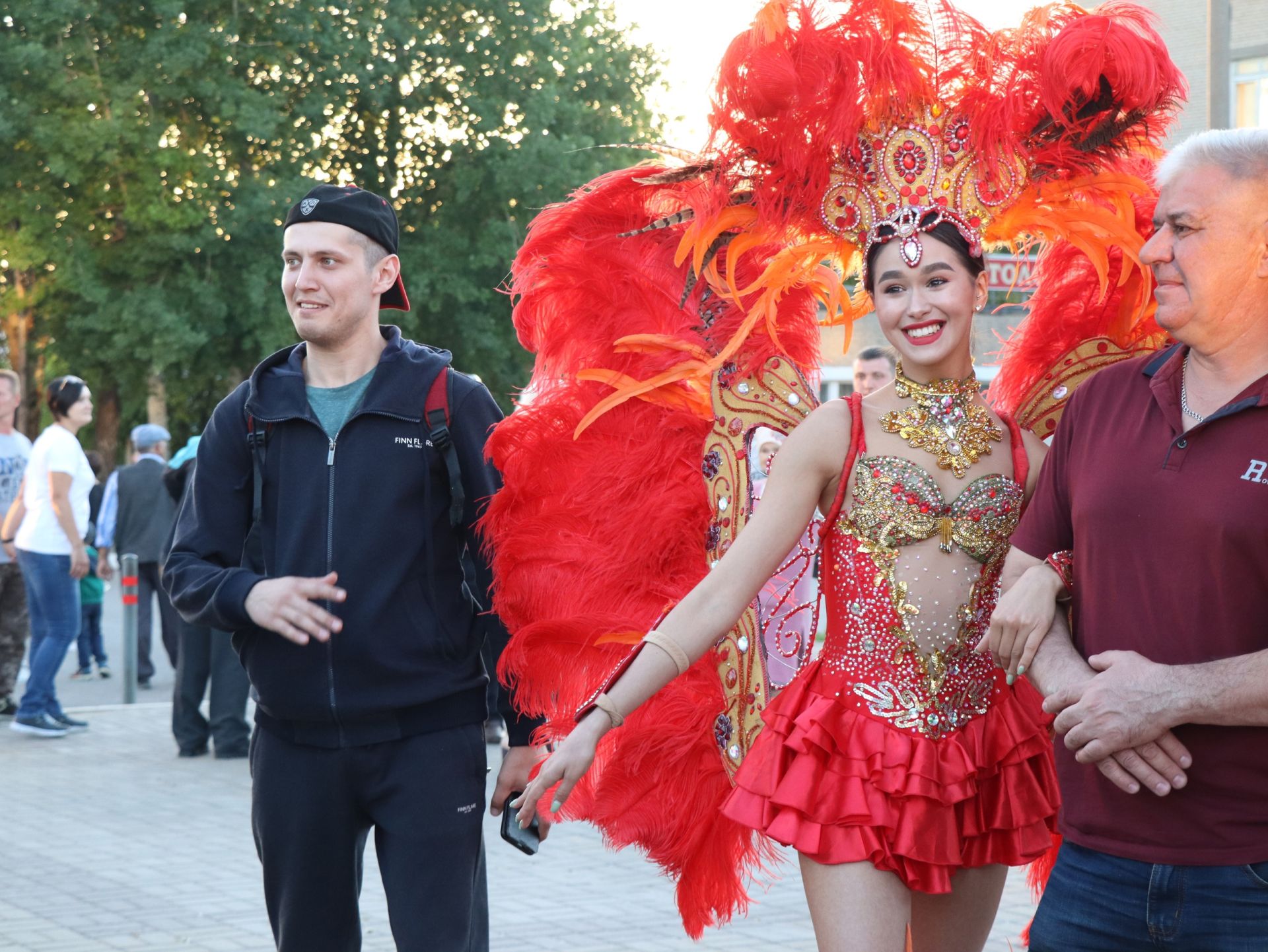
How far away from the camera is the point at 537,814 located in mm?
3141

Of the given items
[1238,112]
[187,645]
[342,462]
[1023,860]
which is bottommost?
[187,645]

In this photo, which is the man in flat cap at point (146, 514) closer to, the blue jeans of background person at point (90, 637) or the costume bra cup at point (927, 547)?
the blue jeans of background person at point (90, 637)

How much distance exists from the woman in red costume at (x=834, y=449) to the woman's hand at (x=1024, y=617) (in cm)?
10

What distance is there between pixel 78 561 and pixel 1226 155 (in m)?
8.25

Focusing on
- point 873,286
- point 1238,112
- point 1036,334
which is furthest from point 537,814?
point 1238,112

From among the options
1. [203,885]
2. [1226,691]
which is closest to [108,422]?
[203,885]

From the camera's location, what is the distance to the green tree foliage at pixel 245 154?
87.8ft

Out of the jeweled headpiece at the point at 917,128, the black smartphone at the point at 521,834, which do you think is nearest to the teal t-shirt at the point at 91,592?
the jeweled headpiece at the point at 917,128

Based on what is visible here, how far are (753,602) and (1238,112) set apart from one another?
17.9m

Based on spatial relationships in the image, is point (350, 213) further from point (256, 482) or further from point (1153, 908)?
point (1153, 908)

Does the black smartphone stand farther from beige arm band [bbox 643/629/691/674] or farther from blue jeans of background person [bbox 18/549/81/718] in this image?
blue jeans of background person [bbox 18/549/81/718]

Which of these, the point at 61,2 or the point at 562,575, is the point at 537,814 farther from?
the point at 61,2

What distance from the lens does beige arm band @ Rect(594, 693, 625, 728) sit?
9.93 feet

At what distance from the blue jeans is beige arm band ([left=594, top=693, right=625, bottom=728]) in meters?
0.88
